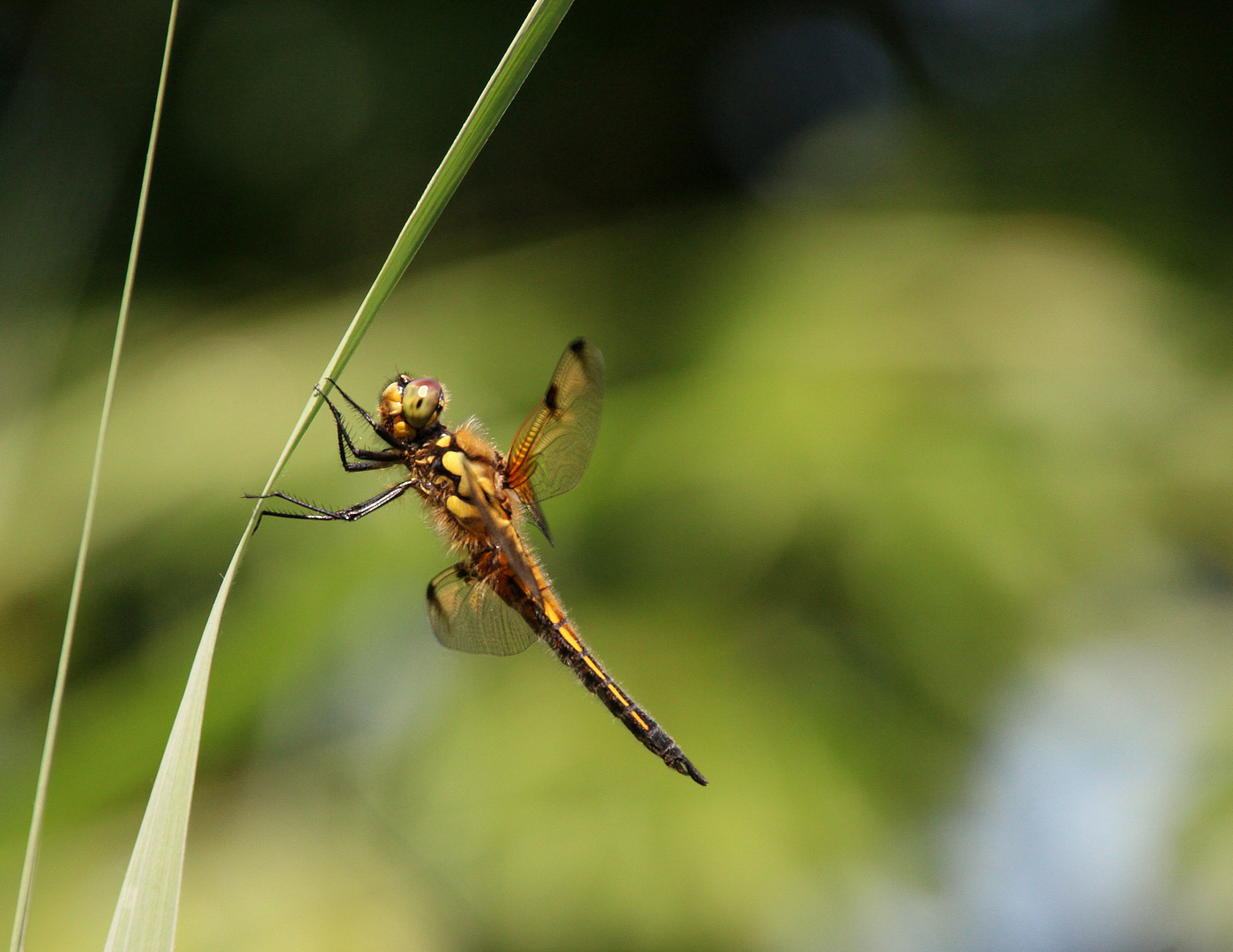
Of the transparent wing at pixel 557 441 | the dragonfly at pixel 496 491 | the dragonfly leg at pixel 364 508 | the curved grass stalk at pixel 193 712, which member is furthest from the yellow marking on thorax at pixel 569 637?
the curved grass stalk at pixel 193 712

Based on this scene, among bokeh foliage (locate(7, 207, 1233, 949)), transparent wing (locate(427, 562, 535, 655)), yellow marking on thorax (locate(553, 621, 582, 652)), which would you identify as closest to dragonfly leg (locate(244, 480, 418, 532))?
transparent wing (locate(427, 562, 535, 655))

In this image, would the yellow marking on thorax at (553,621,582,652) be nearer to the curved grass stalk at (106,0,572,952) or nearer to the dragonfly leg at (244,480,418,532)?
the dragonfly leg at (244,480,418,532)

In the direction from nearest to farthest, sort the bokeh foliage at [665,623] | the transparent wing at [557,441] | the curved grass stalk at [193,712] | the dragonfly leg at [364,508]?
1. the curved grass stalk at [193,712]
2. the dragonfly leg at [364,508]
3. the transparent wing at [557,441]
4. the bokeh foliage at [665,623]

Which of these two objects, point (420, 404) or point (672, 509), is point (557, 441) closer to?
point (420, 404)

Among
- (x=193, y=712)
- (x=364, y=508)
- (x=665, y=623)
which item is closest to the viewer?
(x=193, y=712)

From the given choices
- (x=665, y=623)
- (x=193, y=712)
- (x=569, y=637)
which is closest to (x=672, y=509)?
(x=665, y=623)

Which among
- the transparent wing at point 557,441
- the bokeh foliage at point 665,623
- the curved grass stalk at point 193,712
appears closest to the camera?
the curved grass stalk at point 193,712

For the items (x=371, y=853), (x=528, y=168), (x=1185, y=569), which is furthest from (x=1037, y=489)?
(x=528, y=168)

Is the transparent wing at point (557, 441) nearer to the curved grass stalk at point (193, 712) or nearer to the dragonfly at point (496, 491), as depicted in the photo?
the dragonfly at point (496, 491)
